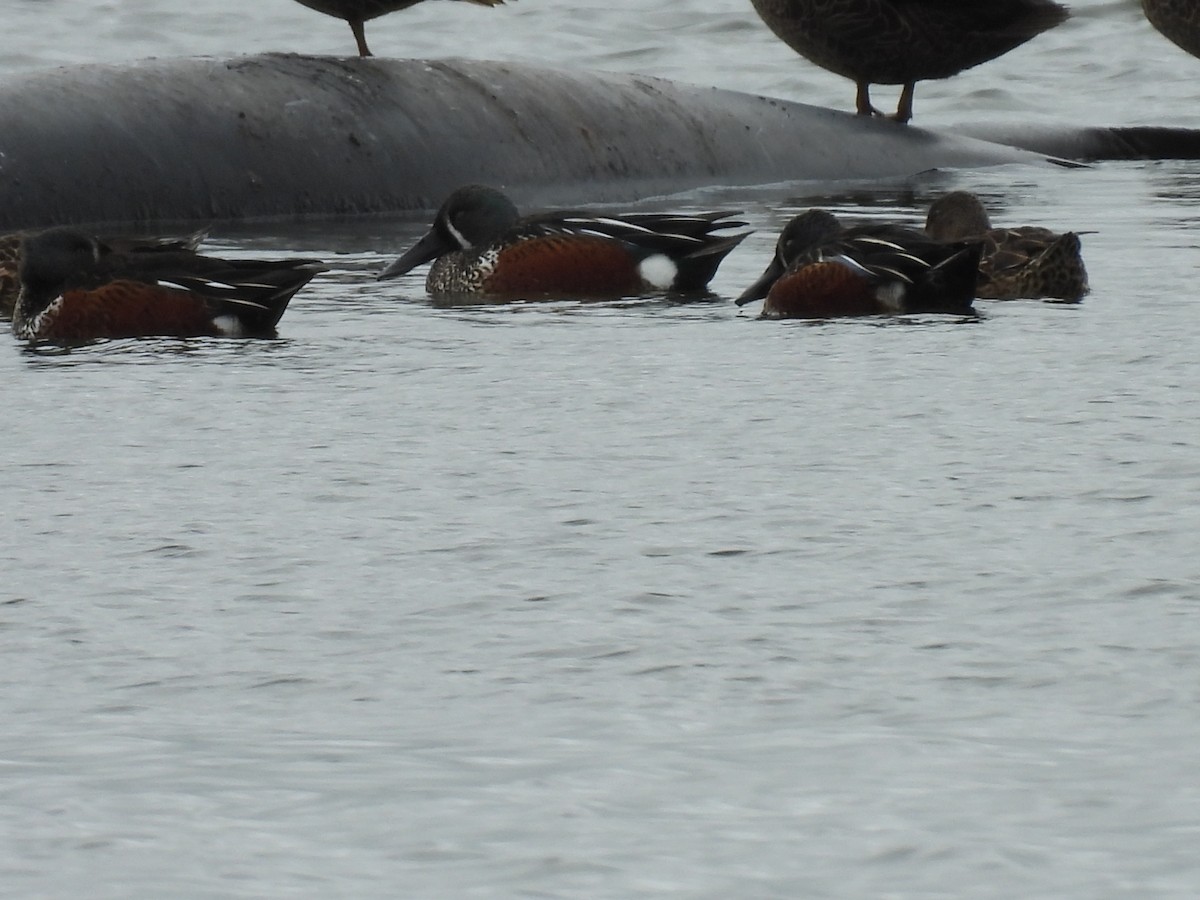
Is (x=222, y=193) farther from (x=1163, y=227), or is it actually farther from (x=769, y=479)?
(x=769, y=479)

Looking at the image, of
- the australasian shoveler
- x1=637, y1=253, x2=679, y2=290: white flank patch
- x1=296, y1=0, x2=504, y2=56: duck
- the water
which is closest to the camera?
the water

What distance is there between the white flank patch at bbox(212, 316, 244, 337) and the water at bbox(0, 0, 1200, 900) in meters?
0.18

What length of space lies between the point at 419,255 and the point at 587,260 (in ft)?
3.42

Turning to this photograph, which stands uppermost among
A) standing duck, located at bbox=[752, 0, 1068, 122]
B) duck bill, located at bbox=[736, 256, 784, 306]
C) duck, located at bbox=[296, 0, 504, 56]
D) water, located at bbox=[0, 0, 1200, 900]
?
duck, located at bbox=[296, 0, 504, 56]

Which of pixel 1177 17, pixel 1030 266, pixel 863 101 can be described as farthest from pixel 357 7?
pixel 1177 17

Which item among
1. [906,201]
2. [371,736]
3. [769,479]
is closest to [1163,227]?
[906,201]

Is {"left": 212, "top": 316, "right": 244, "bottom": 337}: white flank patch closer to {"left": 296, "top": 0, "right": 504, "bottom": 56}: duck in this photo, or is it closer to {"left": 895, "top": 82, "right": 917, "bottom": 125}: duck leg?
{"left": 296, "top": 0, "right": 504, "bottom": 56}: duck

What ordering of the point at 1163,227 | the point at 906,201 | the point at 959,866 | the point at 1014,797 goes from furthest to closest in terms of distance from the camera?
the point at 906,201, the point at 1163,227, the point at 1014,797, the point at 959,866

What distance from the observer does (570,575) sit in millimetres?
5078

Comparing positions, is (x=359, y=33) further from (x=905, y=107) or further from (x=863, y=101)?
(x=905, y=107)

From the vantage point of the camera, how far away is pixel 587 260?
10141 millimetres

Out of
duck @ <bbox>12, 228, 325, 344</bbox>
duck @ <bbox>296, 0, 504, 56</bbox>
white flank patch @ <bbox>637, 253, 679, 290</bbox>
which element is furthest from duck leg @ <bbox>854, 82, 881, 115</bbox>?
duck @ <bbox>12, 228, 325, 344</bbox>

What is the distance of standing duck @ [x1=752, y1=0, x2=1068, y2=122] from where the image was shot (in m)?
16.1

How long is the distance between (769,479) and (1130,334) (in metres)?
2.69
